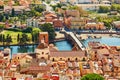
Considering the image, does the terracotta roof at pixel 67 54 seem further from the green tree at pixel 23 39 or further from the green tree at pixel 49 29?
the green tree at pixel 49 29

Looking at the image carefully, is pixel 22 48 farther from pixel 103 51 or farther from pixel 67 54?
pixel 103 51

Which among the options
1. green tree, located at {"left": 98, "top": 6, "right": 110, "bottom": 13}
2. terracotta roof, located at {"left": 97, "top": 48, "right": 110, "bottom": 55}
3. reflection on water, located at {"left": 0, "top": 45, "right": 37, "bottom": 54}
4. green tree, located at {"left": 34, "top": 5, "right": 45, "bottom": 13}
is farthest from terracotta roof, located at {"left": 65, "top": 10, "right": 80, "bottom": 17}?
terracotta roof, located at {"left": 97, "top": 48, "right": 110, "bottom": 55}

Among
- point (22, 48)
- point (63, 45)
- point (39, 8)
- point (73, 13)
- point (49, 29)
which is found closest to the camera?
point (22, 48)

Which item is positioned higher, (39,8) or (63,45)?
(39,8)

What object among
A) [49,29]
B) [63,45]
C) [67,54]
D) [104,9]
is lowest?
[104,9]

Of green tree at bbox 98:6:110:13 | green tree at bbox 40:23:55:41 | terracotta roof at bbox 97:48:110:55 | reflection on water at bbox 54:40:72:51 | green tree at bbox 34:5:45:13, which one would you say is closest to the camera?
terracotta roof at bbox 97:48:110:55

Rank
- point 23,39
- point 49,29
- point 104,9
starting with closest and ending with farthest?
point 23,39 < point 49,29 < point 104,9

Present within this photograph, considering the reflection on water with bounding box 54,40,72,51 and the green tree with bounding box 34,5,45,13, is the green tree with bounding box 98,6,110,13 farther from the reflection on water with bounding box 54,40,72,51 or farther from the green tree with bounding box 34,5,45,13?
the reflection on water with bounding box 54,40,72,51

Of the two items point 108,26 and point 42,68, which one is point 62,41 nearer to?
point 108,26

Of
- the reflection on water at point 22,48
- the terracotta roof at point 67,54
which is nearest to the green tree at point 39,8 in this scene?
the reflection on water at point 22,48

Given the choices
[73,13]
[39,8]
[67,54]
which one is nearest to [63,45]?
[67,54]

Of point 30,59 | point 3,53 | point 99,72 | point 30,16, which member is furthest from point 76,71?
point 30,16
